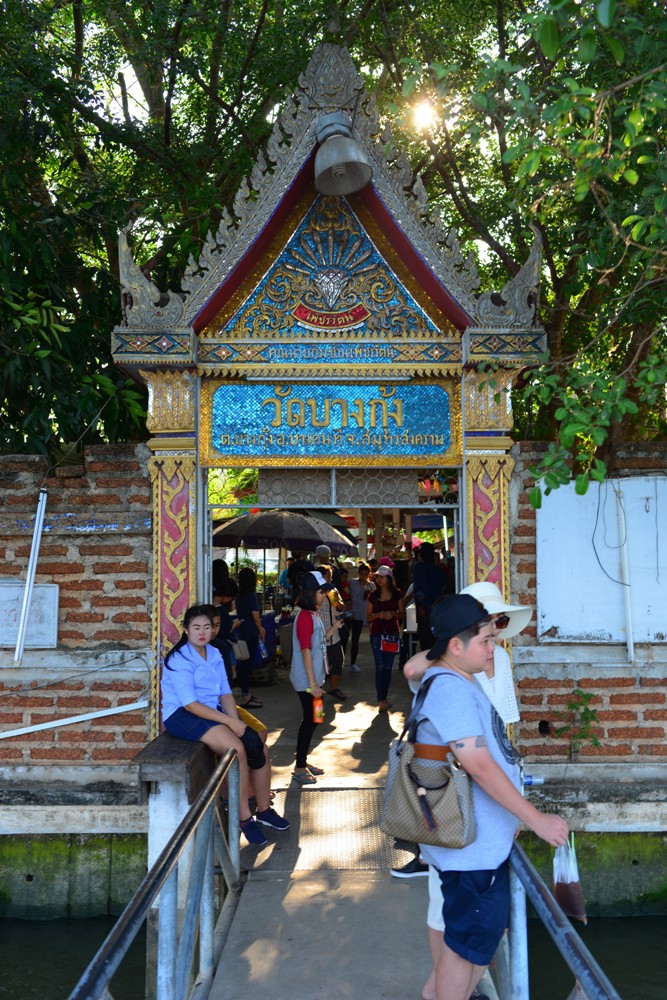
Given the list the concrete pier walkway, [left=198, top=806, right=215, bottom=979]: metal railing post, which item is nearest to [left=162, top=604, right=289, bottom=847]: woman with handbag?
the concrete pier walkway

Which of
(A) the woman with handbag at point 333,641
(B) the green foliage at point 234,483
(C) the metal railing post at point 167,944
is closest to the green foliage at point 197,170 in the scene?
(A) the woman with handbag at point 333,641

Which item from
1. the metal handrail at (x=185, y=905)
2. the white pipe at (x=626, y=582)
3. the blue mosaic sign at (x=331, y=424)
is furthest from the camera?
the blue mosaic sign at (x=331, y=424)

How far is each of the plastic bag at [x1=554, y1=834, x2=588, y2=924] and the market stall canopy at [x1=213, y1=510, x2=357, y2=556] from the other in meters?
10.5

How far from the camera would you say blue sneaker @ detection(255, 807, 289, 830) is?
642 centimetres

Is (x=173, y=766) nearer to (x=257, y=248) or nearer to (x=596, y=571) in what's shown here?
(x=596, y=571)

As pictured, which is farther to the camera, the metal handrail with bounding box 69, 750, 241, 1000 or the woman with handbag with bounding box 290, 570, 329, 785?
the woman with handbag with bounding box 290, 570, 329, 785

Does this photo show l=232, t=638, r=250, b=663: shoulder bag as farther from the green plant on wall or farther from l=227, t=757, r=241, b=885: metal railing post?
l=227, t=757, r=241, b=885: metal railing post

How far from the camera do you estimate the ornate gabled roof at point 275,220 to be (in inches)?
268

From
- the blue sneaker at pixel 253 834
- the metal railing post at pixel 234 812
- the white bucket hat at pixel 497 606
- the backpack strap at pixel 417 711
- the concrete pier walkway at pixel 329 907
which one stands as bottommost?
the concrete pier walkway at pixel 329 907

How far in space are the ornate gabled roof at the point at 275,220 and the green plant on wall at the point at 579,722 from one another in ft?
8.29

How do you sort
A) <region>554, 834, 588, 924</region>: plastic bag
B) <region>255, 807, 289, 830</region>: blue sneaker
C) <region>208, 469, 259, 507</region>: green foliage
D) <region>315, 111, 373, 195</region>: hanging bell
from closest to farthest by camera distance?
<region>554, 834, 588, 924</region>: plastic bag
<region>255, 807, 289, 830</region>: blue sneaker
<region>315, 111, 373, 195</region>: hanging bell
<region>208, 469, 259, 507</region>: green foliage

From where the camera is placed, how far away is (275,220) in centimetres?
698

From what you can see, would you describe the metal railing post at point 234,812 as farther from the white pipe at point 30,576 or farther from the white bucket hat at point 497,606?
the white pipe at point 30,576

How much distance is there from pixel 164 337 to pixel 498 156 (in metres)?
5.89
